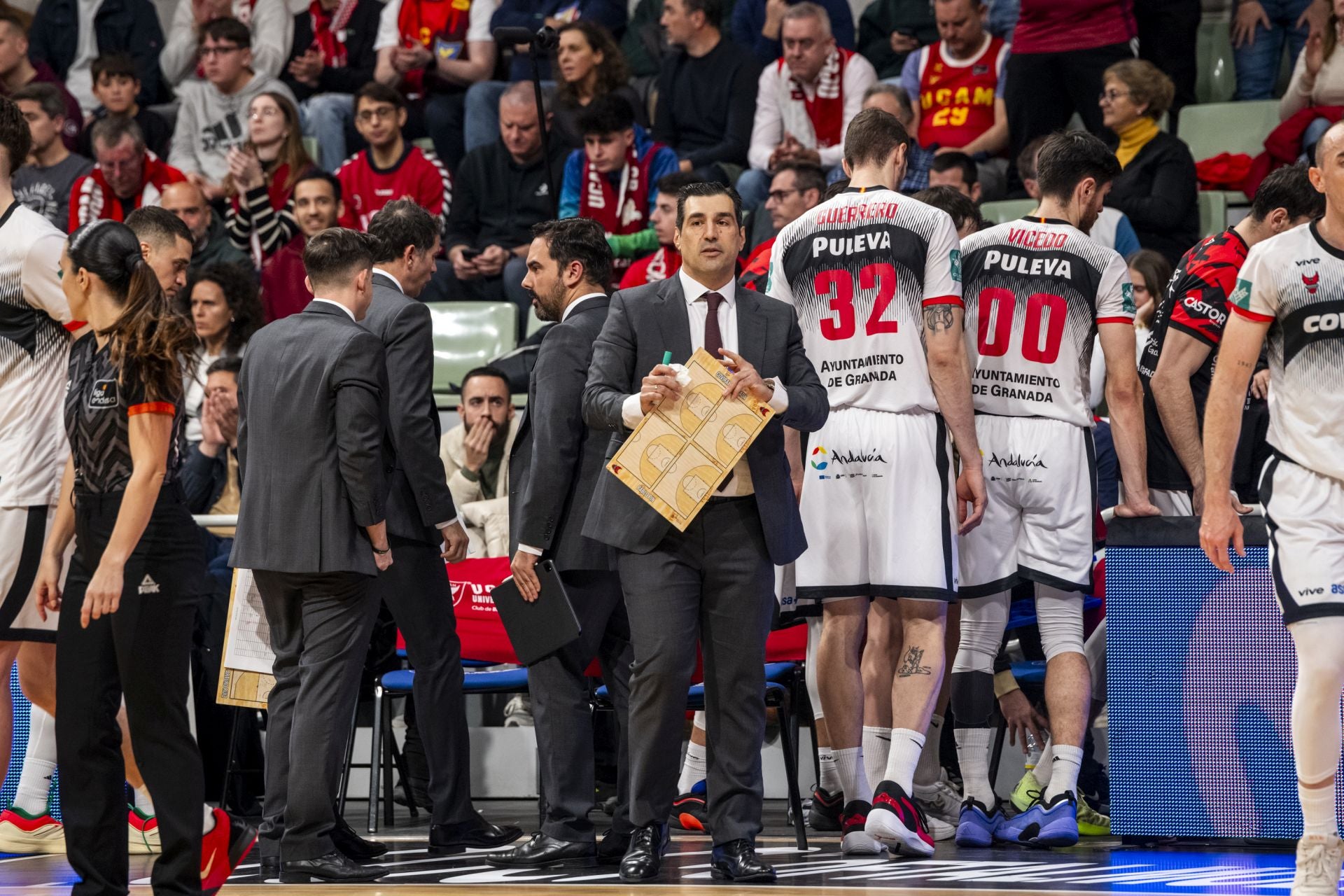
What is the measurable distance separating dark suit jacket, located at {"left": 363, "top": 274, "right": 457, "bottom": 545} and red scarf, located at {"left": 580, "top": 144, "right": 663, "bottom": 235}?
13.8 ft

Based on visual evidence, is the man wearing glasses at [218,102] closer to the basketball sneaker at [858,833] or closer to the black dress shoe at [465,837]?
the black dress shoe at [465,837]

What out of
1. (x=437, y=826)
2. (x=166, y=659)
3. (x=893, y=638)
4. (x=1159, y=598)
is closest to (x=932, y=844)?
(x=893, y=638)

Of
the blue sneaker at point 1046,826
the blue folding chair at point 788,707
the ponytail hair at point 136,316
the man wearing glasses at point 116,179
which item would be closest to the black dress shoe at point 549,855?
the blue folding chair at point 788,707

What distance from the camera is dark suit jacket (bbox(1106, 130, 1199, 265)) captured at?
9.12m

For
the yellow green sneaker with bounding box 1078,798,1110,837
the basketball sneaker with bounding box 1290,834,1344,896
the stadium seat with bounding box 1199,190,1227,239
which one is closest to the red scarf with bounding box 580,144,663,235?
the stadium seat with bounding box 1199,190,1227,239

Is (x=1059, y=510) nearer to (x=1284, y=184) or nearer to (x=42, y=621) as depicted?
(x=1284, y=184)

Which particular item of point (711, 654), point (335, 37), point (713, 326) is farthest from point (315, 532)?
point (335, 37)

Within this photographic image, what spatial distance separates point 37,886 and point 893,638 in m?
2.85

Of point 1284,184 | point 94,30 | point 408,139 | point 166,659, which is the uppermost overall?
point 94,30

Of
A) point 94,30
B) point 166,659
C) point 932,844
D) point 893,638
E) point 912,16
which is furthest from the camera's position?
point 94,30

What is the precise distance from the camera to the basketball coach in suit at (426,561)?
5.71 m

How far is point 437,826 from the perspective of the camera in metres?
5.80

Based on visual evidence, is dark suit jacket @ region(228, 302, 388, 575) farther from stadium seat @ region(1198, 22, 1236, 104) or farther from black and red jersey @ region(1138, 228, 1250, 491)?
stadium seat @ region(1198, 22, 1236, 104)

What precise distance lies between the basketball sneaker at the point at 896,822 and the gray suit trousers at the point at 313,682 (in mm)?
1678
